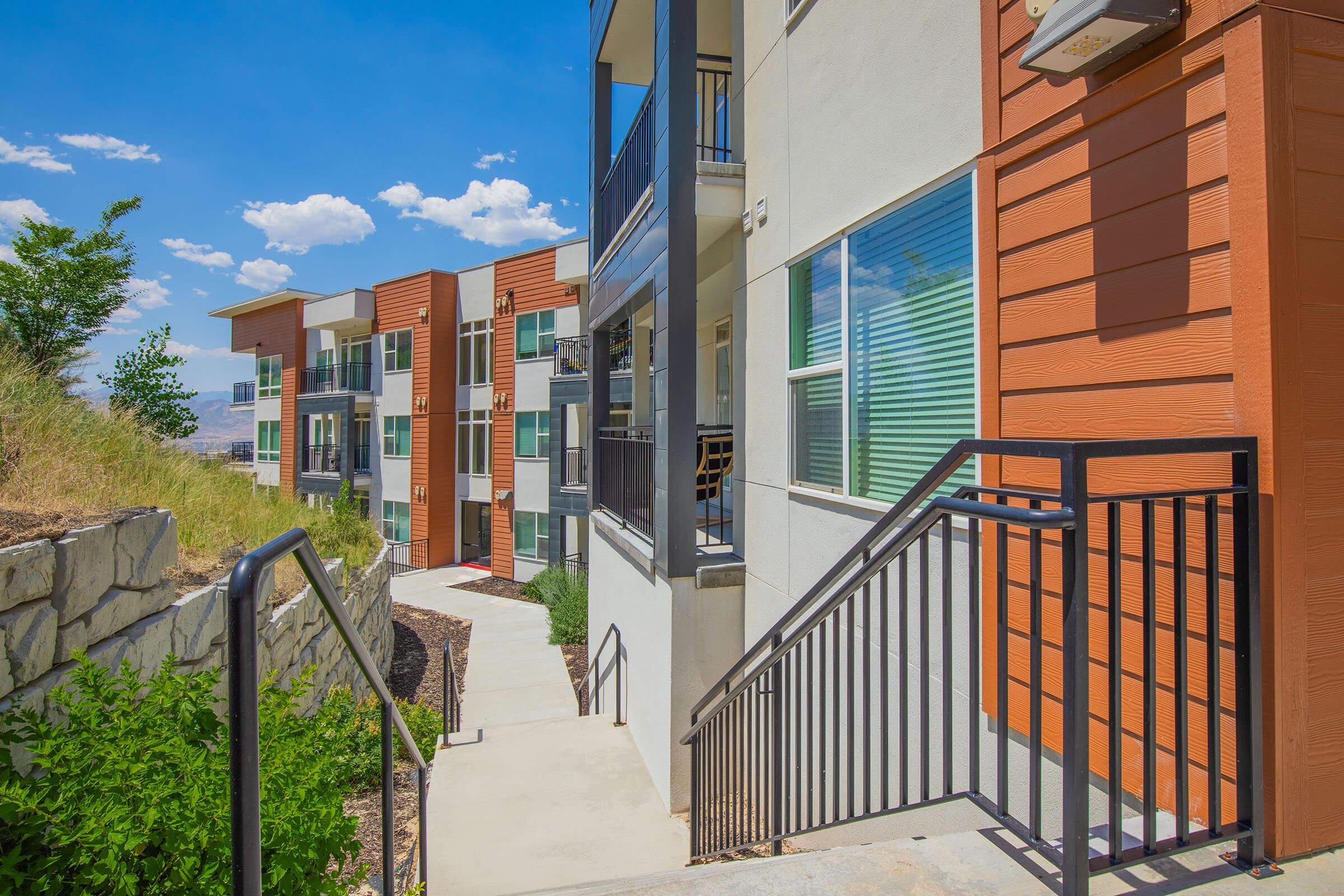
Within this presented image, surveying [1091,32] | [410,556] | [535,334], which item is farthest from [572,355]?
[1091,32]

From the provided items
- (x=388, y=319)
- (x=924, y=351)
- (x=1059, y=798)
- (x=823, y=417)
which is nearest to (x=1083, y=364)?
(x=924, y=351)

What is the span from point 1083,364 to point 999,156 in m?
1.08

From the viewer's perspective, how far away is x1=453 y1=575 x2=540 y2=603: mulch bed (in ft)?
63.7

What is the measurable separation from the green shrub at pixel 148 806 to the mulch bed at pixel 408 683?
1.35m

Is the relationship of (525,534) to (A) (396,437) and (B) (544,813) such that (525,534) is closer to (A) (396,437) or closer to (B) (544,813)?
(A) (396,437)

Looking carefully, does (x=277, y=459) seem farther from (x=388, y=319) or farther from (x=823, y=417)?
(x=823, y=417)

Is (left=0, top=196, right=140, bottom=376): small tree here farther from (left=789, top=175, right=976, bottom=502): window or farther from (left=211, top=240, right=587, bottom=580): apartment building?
(left=789, top=175, right=976, bottom=502): window

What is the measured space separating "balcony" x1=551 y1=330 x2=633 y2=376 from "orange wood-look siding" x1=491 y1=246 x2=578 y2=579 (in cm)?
186

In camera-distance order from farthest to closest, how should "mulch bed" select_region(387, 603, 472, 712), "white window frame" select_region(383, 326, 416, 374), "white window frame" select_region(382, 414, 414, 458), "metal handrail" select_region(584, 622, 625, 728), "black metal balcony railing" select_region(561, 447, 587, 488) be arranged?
1. "white window frame" select_region(382, 414, 414, 458)
2. "white window frame" select_region(383, 326, 416, 374)
3. "black metal balcony railing" select_region(561, 447, 587, 488)
4. "mulch bed" select_region(387, 603, 472, 712)
5. "metal handrail" select_region(584, 622, 625, 728)

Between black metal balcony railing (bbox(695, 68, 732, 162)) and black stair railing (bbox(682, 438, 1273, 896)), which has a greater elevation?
black metal balcony railing (bbox(695, 68, 732, 162))

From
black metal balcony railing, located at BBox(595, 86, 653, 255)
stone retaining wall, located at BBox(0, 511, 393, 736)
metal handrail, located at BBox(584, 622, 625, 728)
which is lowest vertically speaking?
metal handrail, located at BBox(584, 622, 625, 728)

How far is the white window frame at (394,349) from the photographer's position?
24.4 m

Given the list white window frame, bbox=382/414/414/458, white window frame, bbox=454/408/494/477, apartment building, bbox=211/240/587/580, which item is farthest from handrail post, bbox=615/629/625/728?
white window frame, bbox=382/414/414/458

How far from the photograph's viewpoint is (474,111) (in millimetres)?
38156
